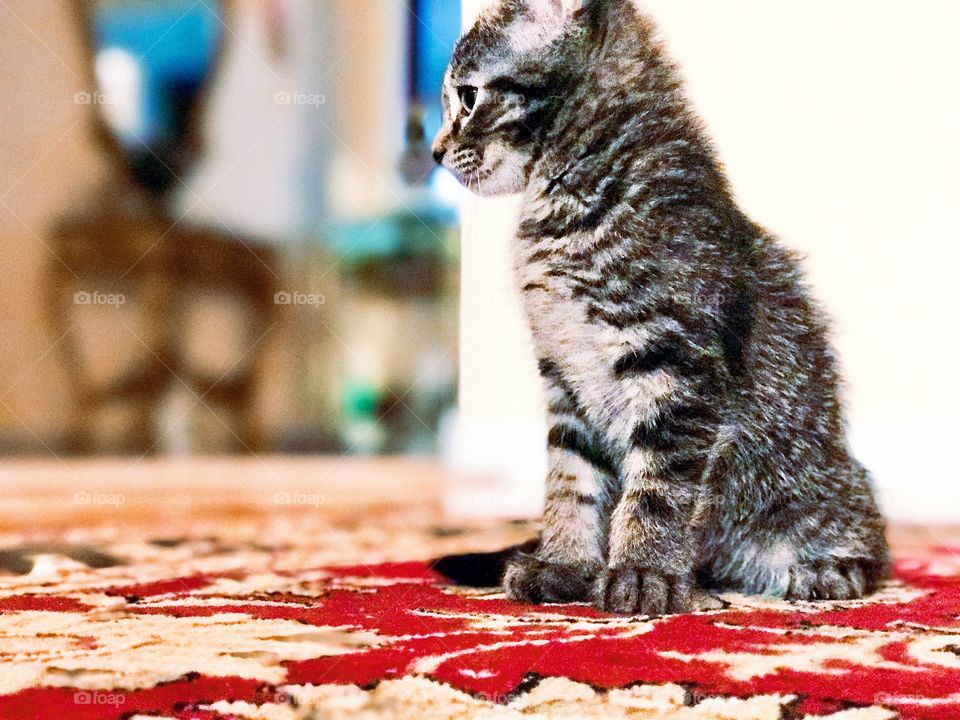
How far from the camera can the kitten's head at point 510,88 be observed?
120cm

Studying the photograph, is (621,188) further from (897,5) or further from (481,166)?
(897,5)

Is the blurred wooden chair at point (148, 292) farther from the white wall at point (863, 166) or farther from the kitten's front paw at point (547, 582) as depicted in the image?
the kitten's front paw at point (547, 582)

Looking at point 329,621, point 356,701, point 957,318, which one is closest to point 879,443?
point 957,318

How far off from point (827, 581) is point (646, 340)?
1.40 feet

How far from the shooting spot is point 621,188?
1155mm

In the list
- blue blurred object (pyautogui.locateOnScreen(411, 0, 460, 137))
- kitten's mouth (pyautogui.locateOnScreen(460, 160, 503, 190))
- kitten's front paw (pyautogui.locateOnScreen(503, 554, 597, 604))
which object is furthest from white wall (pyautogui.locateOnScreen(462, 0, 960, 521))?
kitten's front paw (pyautogui.locateOnScreen(503, 554, 597, 604))

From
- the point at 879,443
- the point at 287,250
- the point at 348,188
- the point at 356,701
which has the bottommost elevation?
the point at 356,701

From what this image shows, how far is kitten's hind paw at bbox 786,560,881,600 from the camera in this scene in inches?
48.1

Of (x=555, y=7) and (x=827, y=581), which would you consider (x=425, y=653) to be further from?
(x=555, y=7)

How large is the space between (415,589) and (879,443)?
1.20 meters

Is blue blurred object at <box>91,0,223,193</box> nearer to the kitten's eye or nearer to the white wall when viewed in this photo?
the white wall

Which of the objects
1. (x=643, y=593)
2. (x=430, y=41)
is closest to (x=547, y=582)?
(x=643, y=593)

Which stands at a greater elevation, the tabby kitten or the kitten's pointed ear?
the kitten's pointed ear

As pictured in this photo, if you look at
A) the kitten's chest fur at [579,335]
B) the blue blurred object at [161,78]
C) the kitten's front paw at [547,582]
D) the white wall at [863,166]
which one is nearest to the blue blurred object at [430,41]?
the white wall at [863,166]
